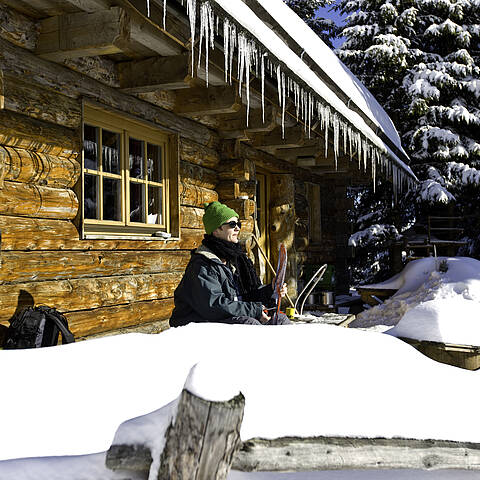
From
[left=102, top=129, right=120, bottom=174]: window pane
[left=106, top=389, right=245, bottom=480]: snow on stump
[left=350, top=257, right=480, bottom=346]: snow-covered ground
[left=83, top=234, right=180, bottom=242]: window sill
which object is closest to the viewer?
[left=106, top=389, right=245, bottom=480]: snow on stump

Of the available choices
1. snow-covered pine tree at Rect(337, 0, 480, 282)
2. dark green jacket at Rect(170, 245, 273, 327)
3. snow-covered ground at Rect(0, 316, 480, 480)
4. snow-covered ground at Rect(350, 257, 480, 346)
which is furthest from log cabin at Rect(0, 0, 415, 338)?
snow-covered pine tree at Rect(337, 0, 480, 282)

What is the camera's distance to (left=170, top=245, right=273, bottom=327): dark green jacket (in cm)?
347

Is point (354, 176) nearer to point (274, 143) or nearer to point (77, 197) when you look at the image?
point (274, 143)

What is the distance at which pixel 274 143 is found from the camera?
7051 mm

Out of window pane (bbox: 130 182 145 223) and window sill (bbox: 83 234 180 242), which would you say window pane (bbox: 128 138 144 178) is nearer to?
window pane (bbox: 130 182 145 223)

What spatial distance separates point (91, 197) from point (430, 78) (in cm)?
1074

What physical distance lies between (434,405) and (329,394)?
41 centimetres

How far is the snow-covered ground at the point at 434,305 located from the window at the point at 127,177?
107 inches

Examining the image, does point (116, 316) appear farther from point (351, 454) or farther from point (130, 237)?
point (351, 454)

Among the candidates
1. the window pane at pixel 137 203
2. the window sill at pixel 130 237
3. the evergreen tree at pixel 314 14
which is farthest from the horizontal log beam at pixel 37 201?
the evergreen tree at pixel 314 14

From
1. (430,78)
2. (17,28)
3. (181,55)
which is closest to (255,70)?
(181,55)

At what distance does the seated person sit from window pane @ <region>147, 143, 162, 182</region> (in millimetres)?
1796

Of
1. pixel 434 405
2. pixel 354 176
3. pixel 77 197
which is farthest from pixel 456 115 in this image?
pixel 434 405

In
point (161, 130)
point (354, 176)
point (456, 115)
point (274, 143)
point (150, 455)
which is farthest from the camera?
point (456, 115)
